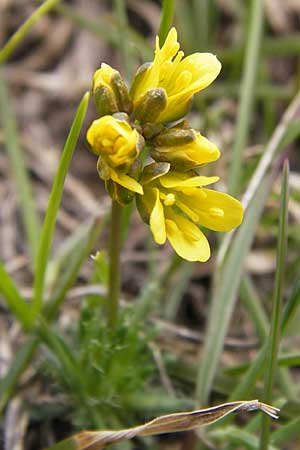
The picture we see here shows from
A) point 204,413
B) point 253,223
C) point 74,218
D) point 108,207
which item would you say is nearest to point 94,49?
point 74,218

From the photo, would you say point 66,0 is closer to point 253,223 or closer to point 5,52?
point 5,52

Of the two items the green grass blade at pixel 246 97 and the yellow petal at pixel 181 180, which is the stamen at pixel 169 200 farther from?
the green grass blade at pixel 246 97

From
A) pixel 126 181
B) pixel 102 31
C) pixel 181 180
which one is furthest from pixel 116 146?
pixel 102 31

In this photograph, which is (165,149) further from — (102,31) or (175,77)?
(102,31)

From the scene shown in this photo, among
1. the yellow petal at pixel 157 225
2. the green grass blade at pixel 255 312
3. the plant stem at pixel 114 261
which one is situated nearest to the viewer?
the yellow petal at pixel 157 225

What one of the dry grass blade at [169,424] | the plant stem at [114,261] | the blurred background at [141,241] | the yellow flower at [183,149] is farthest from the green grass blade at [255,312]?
the yellow flower at [183,149]
